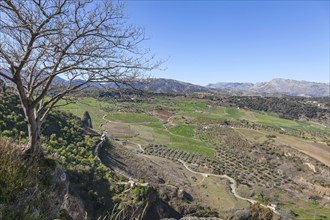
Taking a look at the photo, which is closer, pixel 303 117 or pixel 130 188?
pixel 130 188

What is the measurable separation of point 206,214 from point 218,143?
181 ft

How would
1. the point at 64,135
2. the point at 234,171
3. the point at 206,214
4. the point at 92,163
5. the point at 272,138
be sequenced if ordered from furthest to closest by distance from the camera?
the point at 272,138, the point at 234,171, the point at 64,135, the point at 92,163, the point at 206,214

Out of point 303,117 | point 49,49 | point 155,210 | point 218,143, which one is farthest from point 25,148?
point 303,117

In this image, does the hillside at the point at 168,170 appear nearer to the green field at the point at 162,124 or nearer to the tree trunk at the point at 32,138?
the tree trunk at the point at 32,138

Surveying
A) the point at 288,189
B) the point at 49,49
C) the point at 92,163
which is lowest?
the point at 288,189

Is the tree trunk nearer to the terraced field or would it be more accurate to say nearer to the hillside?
the hillside

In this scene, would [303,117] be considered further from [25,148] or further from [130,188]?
[25,148]

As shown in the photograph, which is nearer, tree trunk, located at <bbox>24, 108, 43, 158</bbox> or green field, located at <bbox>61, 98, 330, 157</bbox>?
tree trunk, located at <bbox>24, 108, 43, 158</bbox>

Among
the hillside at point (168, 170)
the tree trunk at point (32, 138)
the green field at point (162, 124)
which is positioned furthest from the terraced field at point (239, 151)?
the tree trunk at point (32, 138)

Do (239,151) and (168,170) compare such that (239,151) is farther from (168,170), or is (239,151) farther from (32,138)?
(32,138)

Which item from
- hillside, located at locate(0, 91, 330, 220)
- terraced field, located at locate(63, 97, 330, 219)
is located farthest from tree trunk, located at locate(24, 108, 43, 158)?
terraced field, located at locate(63, 97, 330, 219)

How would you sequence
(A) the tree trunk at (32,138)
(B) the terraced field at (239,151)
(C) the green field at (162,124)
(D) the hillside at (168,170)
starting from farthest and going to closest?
(C) the green field at (162,124), (B) the terraced field at (239,151), (D) the hillside at (168,170), (A) the tree trunk at (32,138)

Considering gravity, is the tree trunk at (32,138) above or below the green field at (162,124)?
above

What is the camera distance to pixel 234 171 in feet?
184
